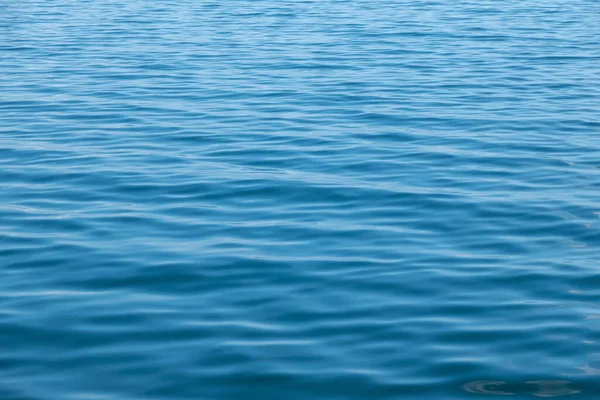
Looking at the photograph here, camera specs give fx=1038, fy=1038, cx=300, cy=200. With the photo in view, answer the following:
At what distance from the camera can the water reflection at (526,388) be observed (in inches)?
231

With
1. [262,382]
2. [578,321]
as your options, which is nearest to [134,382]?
Answer: [262,382]

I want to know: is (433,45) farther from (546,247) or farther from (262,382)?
(262,382)

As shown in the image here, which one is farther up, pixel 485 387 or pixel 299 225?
pixel 299 225

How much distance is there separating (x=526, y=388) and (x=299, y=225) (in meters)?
3.45

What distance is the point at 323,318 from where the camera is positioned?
6953 millimetres

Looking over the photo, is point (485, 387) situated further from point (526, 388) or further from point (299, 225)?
point (299, 225)

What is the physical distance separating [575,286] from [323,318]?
76.3 inches

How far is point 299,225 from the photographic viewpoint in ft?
29.6

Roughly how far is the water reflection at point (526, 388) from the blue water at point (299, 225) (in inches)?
0.7

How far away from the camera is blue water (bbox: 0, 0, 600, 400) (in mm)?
6254

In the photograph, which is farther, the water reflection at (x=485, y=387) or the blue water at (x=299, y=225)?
the blue water at (x=299, y=225)

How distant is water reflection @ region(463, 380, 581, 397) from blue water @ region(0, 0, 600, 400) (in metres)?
0.02

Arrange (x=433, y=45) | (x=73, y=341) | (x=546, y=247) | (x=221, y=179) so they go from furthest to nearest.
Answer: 1. (x=433, y=45)
2. (x=221, y=179)
3. (x=546, y=247)
4. (x=73, y=341)

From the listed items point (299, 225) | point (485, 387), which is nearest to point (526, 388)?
point (485, 387)
